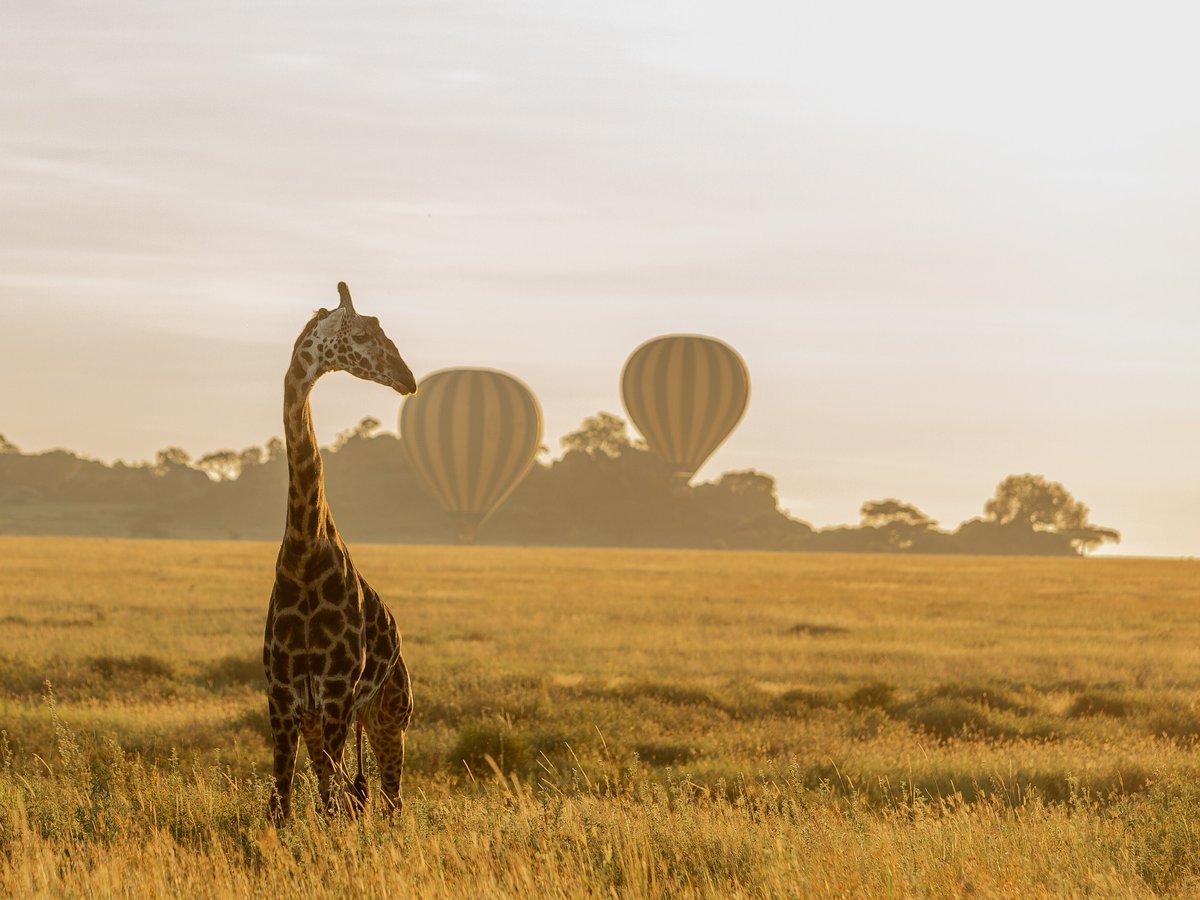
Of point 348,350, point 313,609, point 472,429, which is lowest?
point 313,609

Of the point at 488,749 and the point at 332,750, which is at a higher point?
the point at 332,750

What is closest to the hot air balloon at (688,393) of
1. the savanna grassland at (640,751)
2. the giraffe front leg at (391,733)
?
the savanna grassland at (640,751)

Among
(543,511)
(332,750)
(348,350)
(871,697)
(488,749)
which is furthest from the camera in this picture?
(543,511)

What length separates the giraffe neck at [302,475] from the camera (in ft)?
27.9

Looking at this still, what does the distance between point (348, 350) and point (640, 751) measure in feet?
31.2

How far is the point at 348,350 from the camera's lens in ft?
26.9

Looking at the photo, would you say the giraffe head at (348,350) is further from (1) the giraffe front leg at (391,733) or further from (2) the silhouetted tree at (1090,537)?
(2) the silhouetted tree at (1090,537)

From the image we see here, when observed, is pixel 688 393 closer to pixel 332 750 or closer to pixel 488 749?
pixel 488 749

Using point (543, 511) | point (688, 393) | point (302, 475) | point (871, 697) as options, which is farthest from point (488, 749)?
point (543, 511)

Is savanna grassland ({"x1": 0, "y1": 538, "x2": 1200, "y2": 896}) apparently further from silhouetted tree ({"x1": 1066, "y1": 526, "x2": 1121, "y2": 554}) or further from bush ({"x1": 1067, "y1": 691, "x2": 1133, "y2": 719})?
silhouetted tree ({"x1": 1066, "y1": 526, "x2": 1121, "y2": 554})

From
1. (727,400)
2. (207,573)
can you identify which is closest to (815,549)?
(727,400)

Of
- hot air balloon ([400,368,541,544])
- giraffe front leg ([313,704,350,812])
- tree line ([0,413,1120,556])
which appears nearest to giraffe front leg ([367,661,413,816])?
giraffe front leg ([313,704,350,812])

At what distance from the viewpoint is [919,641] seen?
33.3 m

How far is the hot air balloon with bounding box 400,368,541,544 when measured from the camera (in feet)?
338
